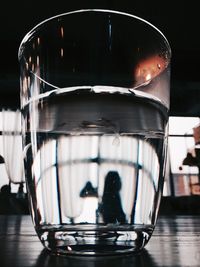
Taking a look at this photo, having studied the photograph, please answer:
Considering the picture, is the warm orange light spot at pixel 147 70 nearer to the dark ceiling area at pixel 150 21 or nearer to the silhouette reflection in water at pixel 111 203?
the silhouette reflection in water at pixel 111 203

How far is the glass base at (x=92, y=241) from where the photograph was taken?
20cm

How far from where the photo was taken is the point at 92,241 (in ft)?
0.68

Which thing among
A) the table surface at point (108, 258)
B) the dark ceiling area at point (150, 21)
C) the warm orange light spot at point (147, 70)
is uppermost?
the dark ceiling area at point (150, 21)

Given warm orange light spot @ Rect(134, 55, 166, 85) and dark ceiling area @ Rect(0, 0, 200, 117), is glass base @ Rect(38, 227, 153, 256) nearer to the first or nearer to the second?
warm orange light spot @ Rect(134, 55, 166, 85)

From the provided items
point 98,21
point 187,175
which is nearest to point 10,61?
point 187,175

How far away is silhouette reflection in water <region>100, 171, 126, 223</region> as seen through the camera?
204 mm

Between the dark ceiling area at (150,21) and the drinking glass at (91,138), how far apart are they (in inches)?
92.7

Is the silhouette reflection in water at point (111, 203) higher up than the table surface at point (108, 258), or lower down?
higher up

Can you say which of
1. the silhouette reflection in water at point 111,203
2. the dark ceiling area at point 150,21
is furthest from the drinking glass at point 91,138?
the dark ceiling area at point 150,21

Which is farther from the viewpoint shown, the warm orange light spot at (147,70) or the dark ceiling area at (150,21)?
the dark ceiling area at (150,21)

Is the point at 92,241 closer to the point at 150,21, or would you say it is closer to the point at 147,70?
the point at 147,70

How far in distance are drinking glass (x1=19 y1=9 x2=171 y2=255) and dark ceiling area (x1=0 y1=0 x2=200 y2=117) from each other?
2355mm

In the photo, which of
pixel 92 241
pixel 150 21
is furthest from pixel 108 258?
pixel 150 21

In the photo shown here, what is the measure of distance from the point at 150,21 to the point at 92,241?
136 inches
